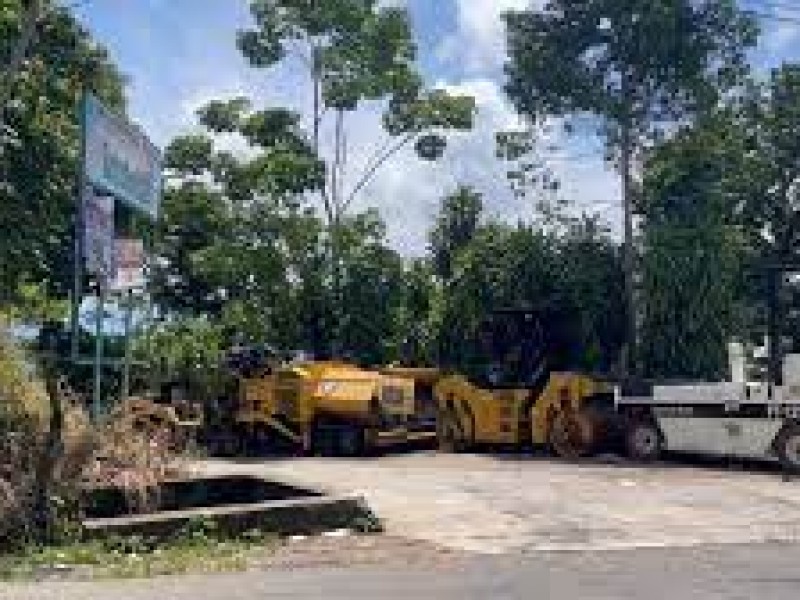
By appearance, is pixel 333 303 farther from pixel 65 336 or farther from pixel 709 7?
pixel 709 7

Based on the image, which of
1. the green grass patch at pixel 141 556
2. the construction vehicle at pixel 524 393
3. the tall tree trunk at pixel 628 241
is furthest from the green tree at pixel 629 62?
the green grass patch at pixel 141 556

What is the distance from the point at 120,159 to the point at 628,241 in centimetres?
1583

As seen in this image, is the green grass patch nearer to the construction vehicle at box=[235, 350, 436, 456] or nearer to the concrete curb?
the concrete curb

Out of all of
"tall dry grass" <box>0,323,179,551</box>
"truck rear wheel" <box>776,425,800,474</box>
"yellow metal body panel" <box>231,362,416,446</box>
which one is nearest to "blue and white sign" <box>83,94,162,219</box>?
"tall dry grass" <box>0,323,179,551</box>

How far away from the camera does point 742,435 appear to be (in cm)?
2494

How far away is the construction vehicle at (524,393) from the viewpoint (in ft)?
90.2

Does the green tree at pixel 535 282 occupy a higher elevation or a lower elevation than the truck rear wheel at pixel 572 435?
higher

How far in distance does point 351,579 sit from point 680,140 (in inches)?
827

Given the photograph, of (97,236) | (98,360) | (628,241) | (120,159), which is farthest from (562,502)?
(628,241)

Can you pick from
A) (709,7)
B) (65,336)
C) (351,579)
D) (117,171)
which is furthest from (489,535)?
(709,7)

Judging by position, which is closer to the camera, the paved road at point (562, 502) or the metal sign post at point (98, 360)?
the paved road at point (562, 502)

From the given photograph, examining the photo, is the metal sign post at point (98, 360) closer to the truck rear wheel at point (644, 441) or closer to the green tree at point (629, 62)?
the truck rear wheel at point (644, 441)

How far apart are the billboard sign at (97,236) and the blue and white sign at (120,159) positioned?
0.20m

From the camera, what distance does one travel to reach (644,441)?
26.7 meters
